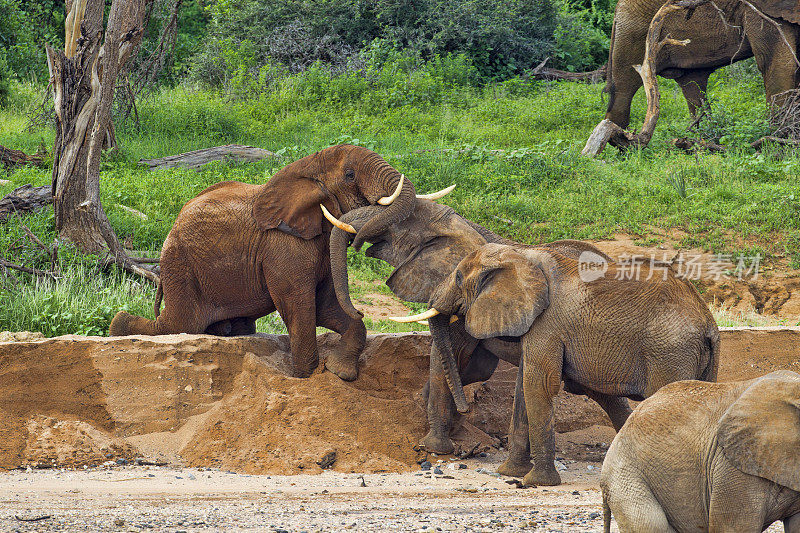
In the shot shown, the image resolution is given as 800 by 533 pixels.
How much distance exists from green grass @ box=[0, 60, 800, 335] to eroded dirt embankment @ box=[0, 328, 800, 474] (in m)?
1.44

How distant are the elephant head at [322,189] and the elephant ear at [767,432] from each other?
345cm

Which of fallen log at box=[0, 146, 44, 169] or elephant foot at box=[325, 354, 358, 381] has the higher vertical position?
elephant foot at box=[325, 354, 358, 381]

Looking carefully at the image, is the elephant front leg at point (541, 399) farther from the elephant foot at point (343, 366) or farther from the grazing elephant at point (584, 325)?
the elephant foot at point (343, 366)

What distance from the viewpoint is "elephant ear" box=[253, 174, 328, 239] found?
7648 millimetres

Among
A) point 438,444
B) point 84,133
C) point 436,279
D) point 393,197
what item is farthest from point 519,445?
point 84,133

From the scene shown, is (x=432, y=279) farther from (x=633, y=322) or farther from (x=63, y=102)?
(x=63, y=102)

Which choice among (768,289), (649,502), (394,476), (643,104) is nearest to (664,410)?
(649,502)

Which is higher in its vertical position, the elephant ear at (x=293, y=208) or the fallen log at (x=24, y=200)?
the elephant ear at (x=293, y=208)

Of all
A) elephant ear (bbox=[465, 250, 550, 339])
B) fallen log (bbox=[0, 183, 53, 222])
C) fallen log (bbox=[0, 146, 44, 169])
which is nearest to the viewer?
elephant ear (bbox=[465, 250, 550, 339])

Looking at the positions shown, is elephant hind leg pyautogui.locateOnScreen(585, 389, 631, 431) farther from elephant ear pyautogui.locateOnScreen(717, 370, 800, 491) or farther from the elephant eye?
elephant ear pyautogui.locateOnScreen(717, 370, 800, 491)

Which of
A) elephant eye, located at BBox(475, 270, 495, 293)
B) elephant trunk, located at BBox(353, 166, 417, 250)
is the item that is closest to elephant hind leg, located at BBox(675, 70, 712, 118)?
elephant trunk, located at BBox(353, 166, 417, 250)

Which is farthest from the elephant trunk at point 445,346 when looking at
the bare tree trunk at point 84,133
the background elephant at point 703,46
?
the background elephant at point 703,46

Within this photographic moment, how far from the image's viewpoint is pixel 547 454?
259 inches

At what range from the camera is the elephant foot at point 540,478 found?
6566 millimetres
